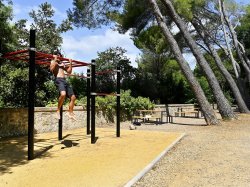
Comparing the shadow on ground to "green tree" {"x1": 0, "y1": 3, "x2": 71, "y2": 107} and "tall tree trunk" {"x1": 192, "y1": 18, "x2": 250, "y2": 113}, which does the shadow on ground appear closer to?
"green tree" {"x1": 0, "y1": 3, "x2": 71, "y2": 107}

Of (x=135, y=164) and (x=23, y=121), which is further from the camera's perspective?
(x=23, y=121)

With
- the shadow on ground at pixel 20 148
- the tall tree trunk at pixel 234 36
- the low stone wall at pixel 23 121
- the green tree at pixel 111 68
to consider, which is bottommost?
the shadow on ground at pixel 20 148

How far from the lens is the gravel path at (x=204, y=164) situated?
18.0 ft

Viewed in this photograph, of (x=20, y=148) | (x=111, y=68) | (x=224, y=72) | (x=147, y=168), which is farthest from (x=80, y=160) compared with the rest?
(x=224, y=72)

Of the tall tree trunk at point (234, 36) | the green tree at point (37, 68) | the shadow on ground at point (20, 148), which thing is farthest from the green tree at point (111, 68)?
the shadow on ground at point (20, 148)

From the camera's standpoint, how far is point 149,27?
2200cm

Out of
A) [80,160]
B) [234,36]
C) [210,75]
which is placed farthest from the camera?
[234,36]

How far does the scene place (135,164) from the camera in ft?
21.5

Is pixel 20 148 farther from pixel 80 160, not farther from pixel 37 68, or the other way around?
pixel 37 68

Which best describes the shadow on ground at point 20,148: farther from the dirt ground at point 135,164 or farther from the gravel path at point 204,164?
the gravel path at point 204,164

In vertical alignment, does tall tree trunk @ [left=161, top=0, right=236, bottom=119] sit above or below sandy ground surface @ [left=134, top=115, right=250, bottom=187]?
above

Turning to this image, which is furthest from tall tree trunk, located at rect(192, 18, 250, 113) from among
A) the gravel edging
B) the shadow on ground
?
the gravel edging

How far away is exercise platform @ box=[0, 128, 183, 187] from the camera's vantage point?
5441 mm

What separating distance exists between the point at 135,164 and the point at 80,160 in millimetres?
1230
